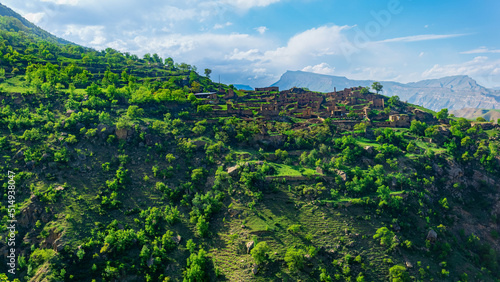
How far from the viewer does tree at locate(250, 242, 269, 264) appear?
4062 centimetres

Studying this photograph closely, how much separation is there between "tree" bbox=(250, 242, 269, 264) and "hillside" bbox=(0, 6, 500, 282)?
19 centimetres

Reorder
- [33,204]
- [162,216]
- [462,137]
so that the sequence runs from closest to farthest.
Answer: [33,204], [162,216], [462,137]

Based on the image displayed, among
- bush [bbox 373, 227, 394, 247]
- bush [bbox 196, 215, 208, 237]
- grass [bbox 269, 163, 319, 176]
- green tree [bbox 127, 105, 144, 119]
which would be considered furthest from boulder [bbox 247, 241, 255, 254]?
green tree [bbox 127, 105, 144, 119]

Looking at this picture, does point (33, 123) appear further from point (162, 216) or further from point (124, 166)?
point (162, 216)

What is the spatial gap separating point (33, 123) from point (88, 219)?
31.3 metres

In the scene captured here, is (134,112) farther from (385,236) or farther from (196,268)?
(385,236)

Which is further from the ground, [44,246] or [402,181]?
[402,181]

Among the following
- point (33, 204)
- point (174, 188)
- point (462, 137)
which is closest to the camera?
point (33, 204)

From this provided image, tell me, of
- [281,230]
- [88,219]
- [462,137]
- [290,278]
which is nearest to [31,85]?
[88,219]

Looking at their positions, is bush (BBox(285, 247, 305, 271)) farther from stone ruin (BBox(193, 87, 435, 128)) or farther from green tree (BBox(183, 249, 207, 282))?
stone ruin (BBox(193, 87, 435, 128))

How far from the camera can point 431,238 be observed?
159 feet

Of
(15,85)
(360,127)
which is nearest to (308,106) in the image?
(360,127)

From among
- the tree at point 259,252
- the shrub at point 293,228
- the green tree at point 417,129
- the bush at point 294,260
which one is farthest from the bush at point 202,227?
the green tree at point 417,129

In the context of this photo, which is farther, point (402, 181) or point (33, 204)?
point (402, 181)
